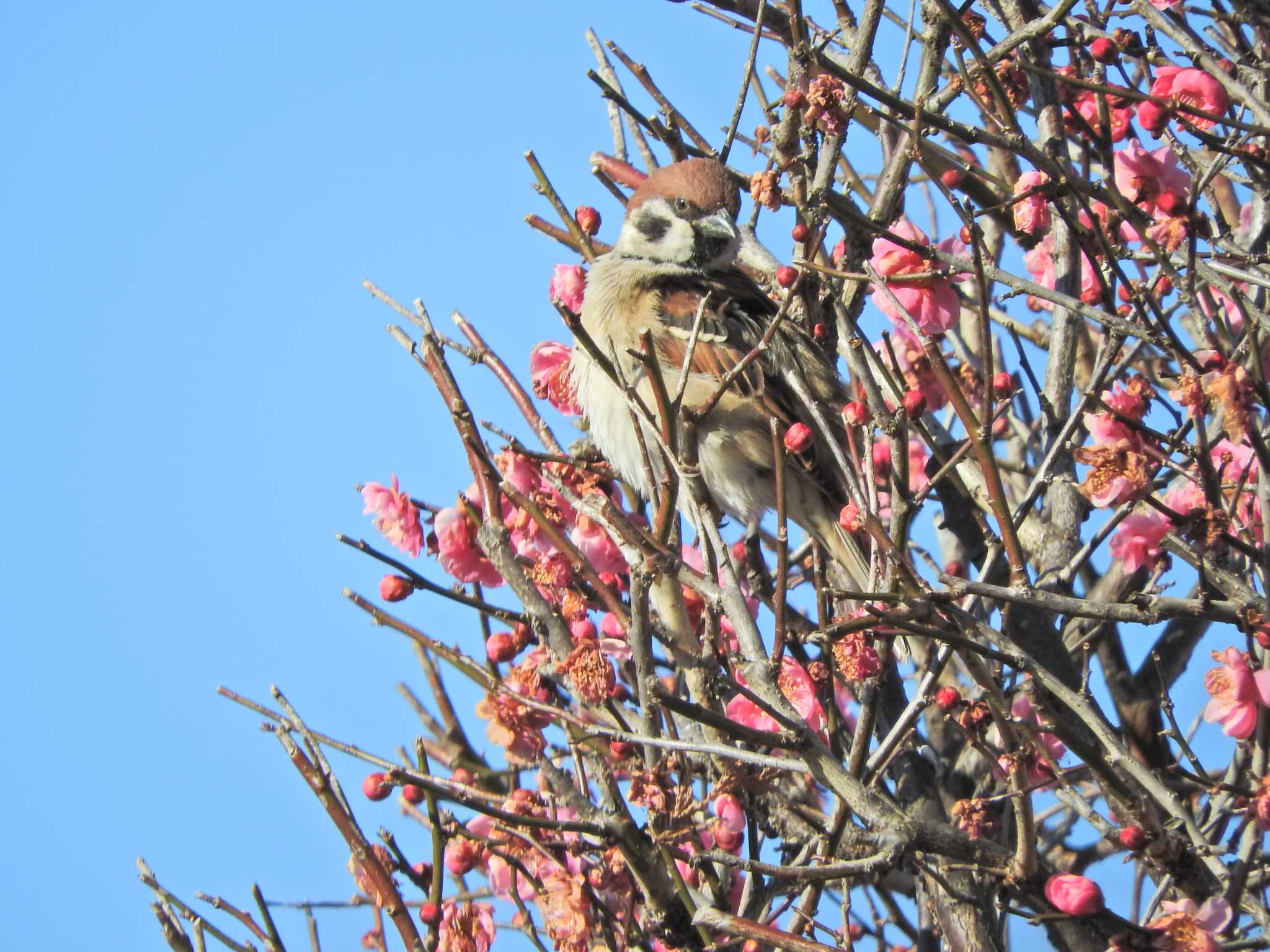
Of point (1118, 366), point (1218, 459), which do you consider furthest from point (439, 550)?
point (1218, 459)

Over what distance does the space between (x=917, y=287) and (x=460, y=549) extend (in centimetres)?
116

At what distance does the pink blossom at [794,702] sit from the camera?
2455 mm

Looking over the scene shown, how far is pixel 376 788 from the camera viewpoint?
246 centimetres

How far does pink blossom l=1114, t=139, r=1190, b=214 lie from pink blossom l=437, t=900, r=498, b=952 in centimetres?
192

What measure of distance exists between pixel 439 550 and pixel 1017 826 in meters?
1.37

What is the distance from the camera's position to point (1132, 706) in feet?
11.8

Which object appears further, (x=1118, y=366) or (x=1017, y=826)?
(x=1118, y=366)

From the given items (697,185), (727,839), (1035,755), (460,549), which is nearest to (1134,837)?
(1035,755)

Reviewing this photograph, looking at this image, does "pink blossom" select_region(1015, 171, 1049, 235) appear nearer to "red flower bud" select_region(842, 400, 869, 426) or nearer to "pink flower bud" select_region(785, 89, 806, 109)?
"pink flower bud" select_region(785, 89, 806, 109)

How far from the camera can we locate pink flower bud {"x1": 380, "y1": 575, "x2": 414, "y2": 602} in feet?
8.85

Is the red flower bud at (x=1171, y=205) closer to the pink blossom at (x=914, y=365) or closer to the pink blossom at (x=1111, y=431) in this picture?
the pink blossom at (x=1111, y=431)

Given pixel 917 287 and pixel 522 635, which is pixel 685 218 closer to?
pixel 917 287

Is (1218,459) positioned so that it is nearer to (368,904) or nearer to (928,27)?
(928,27)

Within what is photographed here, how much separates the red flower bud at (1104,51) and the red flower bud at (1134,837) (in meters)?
1.55
